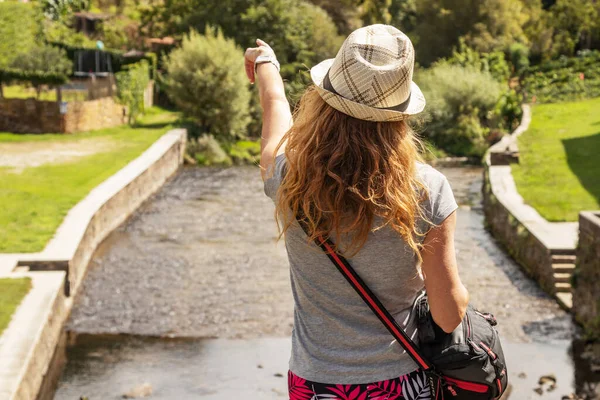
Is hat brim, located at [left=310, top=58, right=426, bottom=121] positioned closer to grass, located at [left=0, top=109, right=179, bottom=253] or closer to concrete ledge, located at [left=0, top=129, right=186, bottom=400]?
concrete ledge, located at [left=0, top=129, right=186, bottom=400]

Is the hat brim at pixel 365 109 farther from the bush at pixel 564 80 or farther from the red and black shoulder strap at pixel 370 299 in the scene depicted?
the bush at pixel 564 80

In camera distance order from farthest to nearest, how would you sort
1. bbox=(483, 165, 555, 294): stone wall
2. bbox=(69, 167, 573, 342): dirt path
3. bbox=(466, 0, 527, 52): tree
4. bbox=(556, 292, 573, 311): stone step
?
bbox=(466, 0, 527, 52): tree → bbox=(483, 165, 555, 294): stone wall → bbox=(556, 292, 573, 311): stone step → bbox=(69, 167, 573, 342): dirt path

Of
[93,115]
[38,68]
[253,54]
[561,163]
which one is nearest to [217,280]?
[561,163]

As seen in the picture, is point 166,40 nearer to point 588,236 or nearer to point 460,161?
point 460,161

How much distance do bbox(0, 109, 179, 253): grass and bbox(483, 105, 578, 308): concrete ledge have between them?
7.51 meters

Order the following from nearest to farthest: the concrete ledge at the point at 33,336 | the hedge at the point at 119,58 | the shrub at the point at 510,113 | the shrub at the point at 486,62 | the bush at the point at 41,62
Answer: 1. the concrete ledge at the point at 33,336
2. the bush at the point at 41,62
3. the shrub at the point at 510,113
4. the shrub at the point at 486,62
5. the hedge at the point at 119,58

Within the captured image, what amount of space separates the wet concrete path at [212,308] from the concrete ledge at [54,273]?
1.19ft

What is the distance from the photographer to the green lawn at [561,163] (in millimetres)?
16812

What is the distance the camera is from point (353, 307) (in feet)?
8.11

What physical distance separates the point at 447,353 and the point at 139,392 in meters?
7.89

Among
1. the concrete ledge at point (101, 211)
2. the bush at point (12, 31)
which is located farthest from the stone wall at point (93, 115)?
the bush at point (12, 31)

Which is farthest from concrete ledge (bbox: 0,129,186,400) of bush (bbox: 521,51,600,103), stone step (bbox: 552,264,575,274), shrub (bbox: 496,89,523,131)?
bush (bbox: 521,51,600,103)

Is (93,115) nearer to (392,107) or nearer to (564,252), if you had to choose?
(564,252)

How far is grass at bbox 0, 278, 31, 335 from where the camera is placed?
979 centimetres
